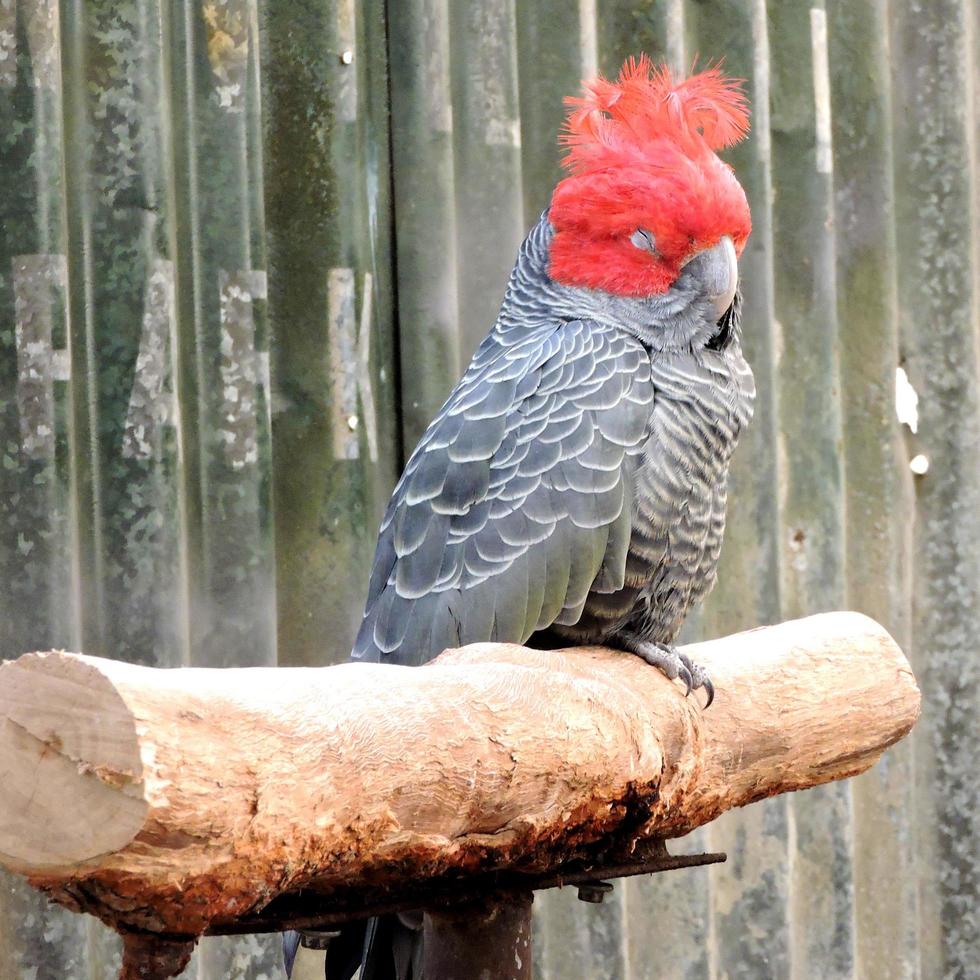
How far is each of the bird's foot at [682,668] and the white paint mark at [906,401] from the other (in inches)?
56.5

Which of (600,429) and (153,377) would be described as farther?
(153,377)

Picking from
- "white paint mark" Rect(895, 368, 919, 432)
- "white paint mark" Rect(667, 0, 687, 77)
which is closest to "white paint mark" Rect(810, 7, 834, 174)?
"white paint mark" Rect(667, 0, 687, 77)

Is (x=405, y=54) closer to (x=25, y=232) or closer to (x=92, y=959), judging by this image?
(x=25, y=232)

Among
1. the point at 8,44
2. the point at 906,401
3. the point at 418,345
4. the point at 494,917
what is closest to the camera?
the point at 494,917

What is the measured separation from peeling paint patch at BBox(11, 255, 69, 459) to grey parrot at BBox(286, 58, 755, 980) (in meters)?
0.69

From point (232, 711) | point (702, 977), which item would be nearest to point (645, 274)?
point (232, 711)

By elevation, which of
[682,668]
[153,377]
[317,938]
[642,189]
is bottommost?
[317,938]

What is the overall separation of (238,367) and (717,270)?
3.23 feet

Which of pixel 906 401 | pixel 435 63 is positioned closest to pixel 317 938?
pixel 435 63

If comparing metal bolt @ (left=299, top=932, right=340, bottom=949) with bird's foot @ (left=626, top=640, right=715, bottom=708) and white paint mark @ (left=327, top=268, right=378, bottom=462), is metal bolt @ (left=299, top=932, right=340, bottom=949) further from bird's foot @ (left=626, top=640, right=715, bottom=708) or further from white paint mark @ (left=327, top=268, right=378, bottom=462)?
white paint mark @ (left=327, top=268, right=378, bottom=462)

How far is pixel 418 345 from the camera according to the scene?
112 inches

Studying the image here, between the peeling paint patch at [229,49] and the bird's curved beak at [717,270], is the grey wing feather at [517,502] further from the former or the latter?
the peeling paint patch at [229,49]

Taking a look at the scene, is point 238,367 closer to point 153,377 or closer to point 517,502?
point 153,377

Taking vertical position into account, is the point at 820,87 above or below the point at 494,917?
above
